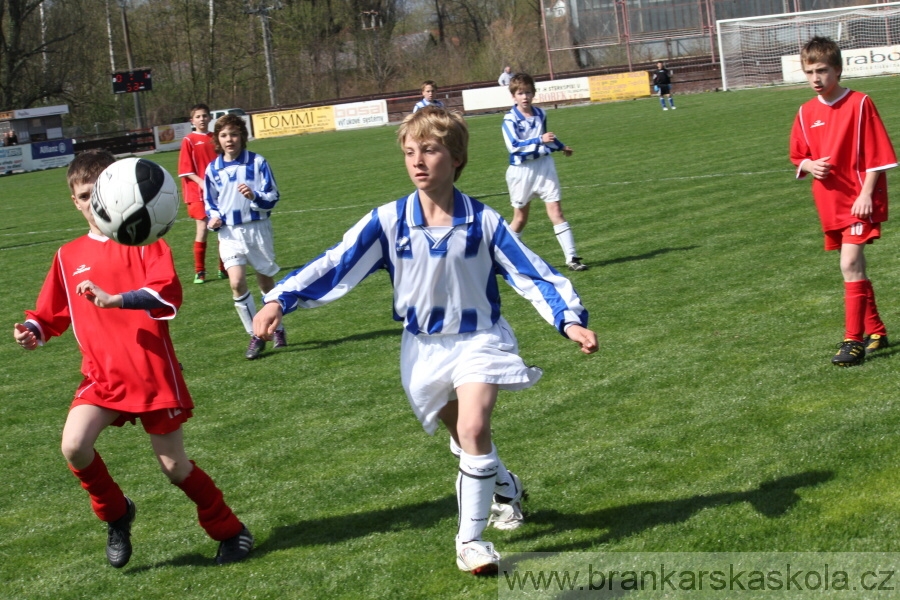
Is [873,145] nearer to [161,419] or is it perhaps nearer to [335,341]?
[161,419]

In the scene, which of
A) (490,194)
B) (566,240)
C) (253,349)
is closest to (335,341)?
(253,349)

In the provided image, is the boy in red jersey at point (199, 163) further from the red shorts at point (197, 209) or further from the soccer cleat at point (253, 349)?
the soccer cleat at point (253, 349)

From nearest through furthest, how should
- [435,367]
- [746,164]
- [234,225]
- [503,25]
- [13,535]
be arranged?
[435,367]
[13,535]
[234,225]
[746,164]
[503,25]

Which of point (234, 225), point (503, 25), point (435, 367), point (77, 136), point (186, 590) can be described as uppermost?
point (503, 25)

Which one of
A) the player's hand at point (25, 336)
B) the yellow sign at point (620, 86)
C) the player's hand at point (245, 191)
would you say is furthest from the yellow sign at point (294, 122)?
the player's hand at point (25, 336)

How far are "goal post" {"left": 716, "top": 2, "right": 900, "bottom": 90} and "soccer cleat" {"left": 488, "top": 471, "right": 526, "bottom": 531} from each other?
109ft

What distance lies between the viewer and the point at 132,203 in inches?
157

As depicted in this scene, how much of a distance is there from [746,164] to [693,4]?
3483 cm

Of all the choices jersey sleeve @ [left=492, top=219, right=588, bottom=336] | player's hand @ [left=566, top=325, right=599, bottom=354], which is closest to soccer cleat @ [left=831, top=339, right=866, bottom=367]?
jersey sleeve @ [left=492, top=219, right=588, bottom=336]

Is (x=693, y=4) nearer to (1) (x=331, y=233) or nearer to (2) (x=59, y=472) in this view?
(1) (x=331, y=233)

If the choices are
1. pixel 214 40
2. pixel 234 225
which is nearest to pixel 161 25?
pixel 214 40

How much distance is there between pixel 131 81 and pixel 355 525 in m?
46.3

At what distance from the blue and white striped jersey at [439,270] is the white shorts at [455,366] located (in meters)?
0.05

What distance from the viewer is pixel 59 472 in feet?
18.8
